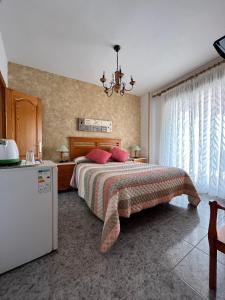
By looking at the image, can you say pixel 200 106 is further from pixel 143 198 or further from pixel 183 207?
pixel 143 198

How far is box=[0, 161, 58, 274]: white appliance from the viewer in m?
1.25

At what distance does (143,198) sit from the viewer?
79.4 inches

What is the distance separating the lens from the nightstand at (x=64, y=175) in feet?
10.9

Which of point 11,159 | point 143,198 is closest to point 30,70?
point 11,159

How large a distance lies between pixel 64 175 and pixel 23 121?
1.40 meters

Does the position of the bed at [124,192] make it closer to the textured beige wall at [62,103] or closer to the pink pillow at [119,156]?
the pink pillow at [119,156]

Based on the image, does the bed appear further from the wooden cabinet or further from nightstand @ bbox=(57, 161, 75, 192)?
the wooden cabinet

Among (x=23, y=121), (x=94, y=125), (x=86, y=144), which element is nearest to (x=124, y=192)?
(x=23, y=121)

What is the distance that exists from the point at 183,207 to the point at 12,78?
4.31 metres

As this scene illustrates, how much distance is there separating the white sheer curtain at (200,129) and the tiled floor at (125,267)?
144cm

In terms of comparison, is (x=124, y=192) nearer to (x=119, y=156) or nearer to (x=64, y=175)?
(x=64, y=175)

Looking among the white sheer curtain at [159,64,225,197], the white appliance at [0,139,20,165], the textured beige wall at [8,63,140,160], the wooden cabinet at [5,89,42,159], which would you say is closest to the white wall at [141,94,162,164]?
the white sheer curtain at [159,64,225,197]

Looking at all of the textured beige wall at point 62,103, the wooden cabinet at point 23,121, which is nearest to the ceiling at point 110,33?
the textured beige wall at point 62,103

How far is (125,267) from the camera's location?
1352mm
